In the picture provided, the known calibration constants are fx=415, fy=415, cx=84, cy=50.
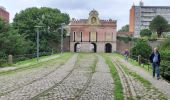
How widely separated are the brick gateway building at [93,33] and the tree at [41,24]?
717 cm

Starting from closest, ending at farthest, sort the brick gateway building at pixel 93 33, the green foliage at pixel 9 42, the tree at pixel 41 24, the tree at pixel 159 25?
the green foliage at pixel 9 42, the tree at pixel 41 24, the brick gateway building at pixel 93 33, the tree at pixel 159 25

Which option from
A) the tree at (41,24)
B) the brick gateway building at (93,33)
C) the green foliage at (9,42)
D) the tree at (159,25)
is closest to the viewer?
the green foliage at (9,42)

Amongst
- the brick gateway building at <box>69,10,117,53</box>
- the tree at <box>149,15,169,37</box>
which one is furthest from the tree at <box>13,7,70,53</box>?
the tree at <box>149,15,169,37</box>

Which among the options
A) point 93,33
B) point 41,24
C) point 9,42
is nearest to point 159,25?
point 93,33

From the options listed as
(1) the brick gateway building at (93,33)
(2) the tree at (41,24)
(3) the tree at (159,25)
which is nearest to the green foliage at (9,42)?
(2) the tree at (41,24)

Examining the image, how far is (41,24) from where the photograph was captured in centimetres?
9400

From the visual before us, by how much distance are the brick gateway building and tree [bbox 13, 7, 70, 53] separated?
7173 mm

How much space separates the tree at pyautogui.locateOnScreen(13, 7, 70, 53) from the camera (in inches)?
3723

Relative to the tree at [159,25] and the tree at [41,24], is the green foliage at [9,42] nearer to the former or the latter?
the tree at [41,24]

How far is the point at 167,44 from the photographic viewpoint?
7106 cm

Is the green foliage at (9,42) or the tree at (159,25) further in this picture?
the tree at (159,25)

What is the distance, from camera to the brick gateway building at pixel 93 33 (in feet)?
357

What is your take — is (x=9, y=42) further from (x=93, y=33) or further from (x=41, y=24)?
(x=93, y=33)

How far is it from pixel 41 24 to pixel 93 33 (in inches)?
764
